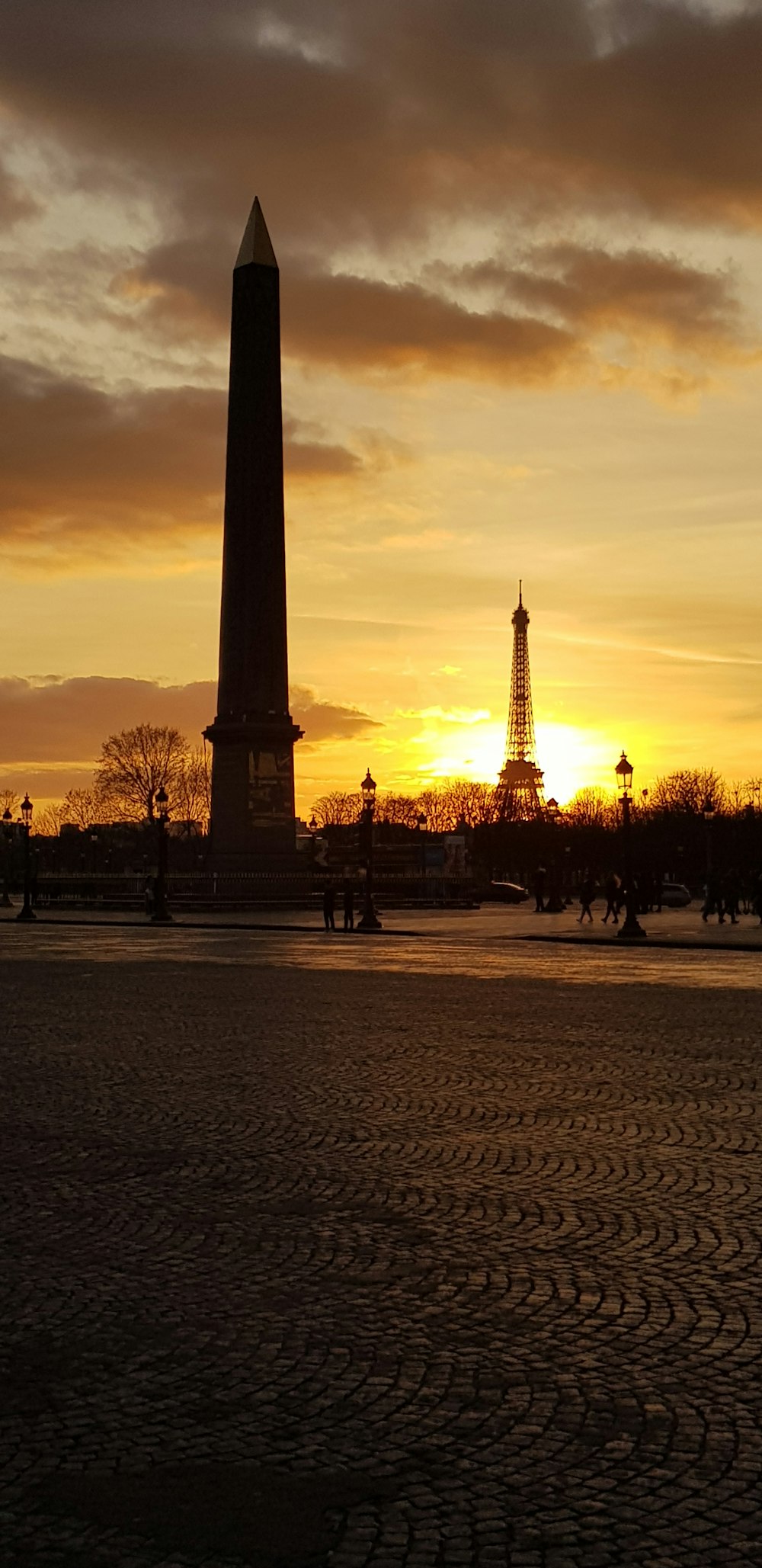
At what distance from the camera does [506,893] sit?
3150 inches

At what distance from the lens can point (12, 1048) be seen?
13562mm

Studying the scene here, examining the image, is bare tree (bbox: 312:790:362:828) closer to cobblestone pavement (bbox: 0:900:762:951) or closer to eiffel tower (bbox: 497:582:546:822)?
eiffel tower (bbox: 497:582:546:822)

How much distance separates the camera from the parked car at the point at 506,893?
7944 cm

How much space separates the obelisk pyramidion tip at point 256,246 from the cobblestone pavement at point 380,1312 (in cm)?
4192

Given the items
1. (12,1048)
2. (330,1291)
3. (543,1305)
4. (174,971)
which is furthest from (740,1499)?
(174,971)

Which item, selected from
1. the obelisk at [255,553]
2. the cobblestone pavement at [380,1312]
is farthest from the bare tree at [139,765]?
the cobblestone pavement at [380,1312]

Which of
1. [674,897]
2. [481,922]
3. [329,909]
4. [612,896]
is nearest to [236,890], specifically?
[481,922]

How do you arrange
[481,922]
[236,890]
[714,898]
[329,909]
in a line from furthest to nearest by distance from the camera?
[236,890], [714,898], [481,922], [329,909]

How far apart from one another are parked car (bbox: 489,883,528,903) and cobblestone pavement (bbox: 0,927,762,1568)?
219 feet

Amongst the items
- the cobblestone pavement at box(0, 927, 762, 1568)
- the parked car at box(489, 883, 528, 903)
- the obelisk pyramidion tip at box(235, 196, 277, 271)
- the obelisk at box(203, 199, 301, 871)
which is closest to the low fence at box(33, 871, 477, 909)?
the obelisk at box(203, 199, 301, 871)

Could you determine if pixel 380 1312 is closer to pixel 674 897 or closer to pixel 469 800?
pixel 674 897

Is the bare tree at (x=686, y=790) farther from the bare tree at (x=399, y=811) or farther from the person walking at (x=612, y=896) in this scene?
the person walking at (x=612, y=896)

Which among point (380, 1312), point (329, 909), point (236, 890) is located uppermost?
point (236, 890)

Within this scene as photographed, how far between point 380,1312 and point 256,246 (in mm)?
48839
